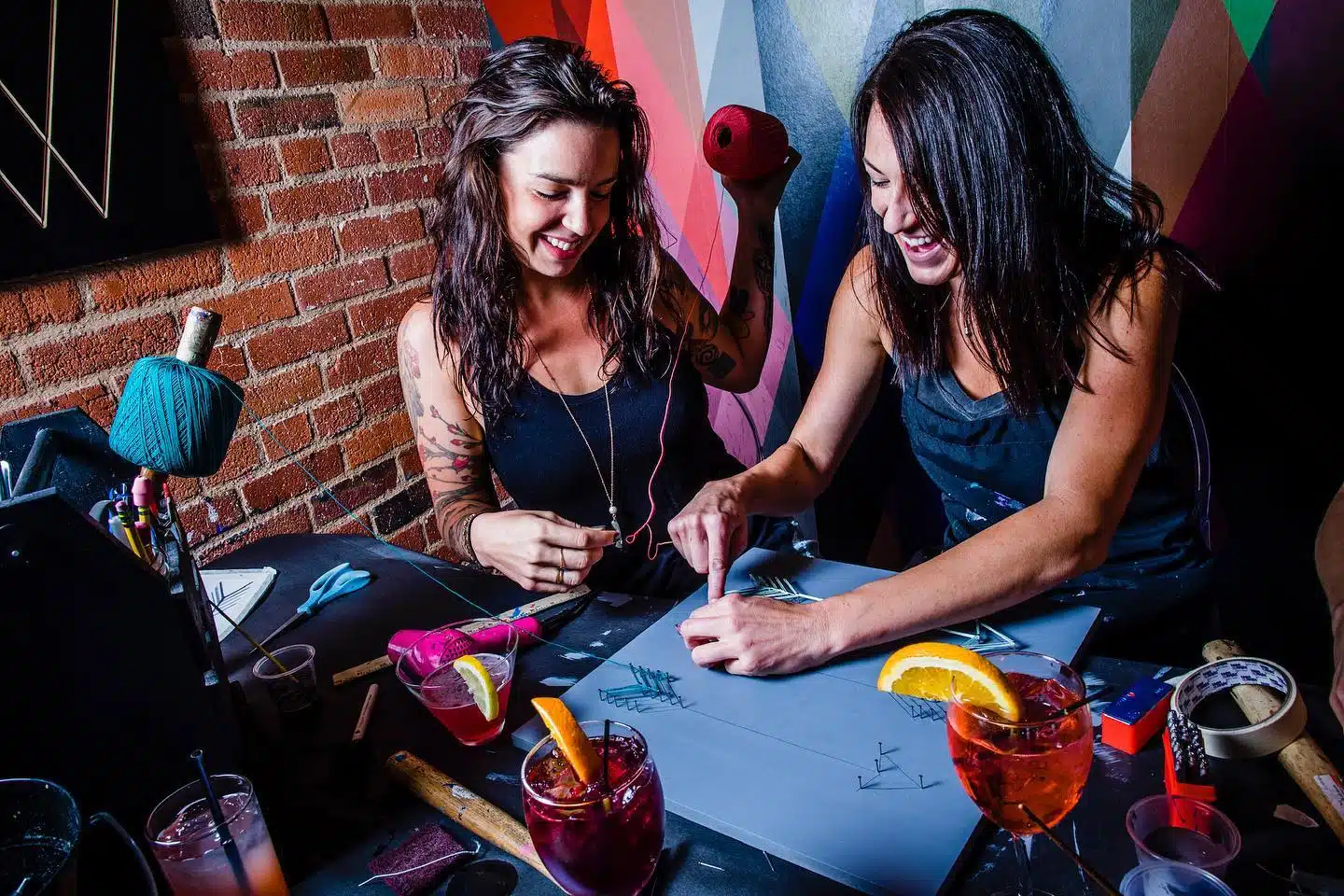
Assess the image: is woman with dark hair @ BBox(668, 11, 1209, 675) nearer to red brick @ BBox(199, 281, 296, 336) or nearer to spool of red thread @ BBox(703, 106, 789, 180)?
spool of red thread @ BBox(703, 106, 789, 180)

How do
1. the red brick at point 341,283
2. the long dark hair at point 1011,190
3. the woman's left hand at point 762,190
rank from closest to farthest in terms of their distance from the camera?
the long dark hair at point 1011,190 < the woman's left hand at point 762,190 < the red brick at point 341,283

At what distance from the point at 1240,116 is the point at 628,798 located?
1794 millimetres

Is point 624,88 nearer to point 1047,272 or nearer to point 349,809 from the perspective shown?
point 1047,272

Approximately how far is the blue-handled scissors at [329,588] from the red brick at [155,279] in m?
0.85

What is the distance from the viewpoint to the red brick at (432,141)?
252cm

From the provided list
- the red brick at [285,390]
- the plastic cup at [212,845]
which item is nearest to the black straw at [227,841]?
the plastic cup at [212,845]

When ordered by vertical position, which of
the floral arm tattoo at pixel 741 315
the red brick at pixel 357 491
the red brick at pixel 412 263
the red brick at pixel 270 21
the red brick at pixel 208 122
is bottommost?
the red brick at pixel 357 491

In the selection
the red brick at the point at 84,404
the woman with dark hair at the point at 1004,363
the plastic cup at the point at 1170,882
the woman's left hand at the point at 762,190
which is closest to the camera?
the plastic cup at the point at 1170,882

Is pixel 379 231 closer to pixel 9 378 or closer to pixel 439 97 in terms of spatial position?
→ pixel 439 97

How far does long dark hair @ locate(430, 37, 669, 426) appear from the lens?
1.59 metres

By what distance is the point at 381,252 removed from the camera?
2400 mm

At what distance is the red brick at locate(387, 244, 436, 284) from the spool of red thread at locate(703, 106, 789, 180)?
1042 millimetres

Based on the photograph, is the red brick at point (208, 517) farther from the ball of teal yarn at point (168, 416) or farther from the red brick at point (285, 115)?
the ball of teal yarn at point (168, 416)

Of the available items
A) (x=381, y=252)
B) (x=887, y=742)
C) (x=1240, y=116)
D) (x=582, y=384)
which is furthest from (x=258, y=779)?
(x=1240, y=116)
